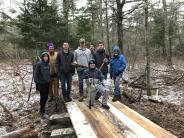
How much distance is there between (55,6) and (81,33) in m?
4.06

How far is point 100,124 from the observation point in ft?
29.1

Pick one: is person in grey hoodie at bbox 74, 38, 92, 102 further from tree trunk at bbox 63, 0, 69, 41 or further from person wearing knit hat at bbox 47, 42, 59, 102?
tree trunk at bbox 63, 0, 69, 41

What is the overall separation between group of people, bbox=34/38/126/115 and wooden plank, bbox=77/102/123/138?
691 mm

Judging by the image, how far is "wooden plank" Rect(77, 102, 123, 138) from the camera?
790cm

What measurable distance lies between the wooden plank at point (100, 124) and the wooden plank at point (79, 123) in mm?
143

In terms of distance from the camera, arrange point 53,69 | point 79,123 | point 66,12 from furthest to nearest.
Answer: point 66,12
point 53,69
point 79,123

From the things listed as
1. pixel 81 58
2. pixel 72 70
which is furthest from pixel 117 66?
pixel 72 70

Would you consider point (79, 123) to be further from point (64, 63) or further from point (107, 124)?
point (64, 63)

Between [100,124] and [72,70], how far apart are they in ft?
13.0

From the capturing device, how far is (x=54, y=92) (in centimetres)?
1316

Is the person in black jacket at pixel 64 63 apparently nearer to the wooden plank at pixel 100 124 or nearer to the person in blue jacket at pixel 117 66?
the wooden plank at pixel 100 124

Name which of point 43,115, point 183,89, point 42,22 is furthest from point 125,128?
point 42,22

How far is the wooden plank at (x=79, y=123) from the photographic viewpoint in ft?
26.2

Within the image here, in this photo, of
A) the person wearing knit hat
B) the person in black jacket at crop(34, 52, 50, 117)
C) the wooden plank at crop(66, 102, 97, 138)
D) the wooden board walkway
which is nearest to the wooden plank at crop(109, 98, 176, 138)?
the wooden board walkway
